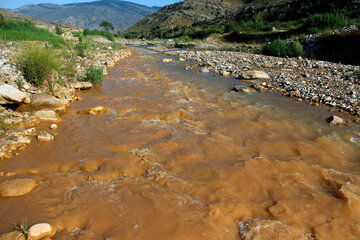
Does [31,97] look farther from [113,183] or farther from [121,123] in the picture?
[113,183]

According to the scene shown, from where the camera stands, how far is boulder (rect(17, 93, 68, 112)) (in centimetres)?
432

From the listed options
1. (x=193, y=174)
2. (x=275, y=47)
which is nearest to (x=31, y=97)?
(x=193, y=174)

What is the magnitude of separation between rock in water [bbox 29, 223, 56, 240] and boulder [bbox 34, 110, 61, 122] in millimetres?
2835

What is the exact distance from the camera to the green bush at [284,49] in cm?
1142

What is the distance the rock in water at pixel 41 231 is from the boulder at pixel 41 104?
3217 mm

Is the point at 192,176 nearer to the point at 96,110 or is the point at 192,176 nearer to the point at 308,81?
the point at 96,110

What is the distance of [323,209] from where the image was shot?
7.61 ft

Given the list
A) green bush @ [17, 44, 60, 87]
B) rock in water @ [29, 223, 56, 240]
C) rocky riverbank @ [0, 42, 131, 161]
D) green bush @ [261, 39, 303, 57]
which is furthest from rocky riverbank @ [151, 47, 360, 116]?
rock in water @ [29, 223, 56, 240]

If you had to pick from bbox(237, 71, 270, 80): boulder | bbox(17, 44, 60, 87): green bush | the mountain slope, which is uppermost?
the mountain slope

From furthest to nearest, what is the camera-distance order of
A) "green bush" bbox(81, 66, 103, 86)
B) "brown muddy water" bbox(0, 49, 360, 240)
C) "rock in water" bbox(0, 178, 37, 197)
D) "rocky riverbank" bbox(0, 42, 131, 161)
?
1. "green bush" bbox(81, 66, 103, 86)
2. "rocky riverbank" bbox(0, 42, 131, 161)
3. "rock in water" bbox(0, 178, 37, 197)
4. "brown muddy water" bbox(0, 49, 360, 240)

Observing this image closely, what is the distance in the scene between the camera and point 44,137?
3.50 meters

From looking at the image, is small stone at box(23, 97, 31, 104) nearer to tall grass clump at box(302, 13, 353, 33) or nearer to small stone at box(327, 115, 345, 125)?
small stone at box(327, 115, 345, 125)

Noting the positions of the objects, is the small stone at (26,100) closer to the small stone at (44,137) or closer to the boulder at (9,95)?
the boulder at (9,95)

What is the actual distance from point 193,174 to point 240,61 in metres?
9.79
